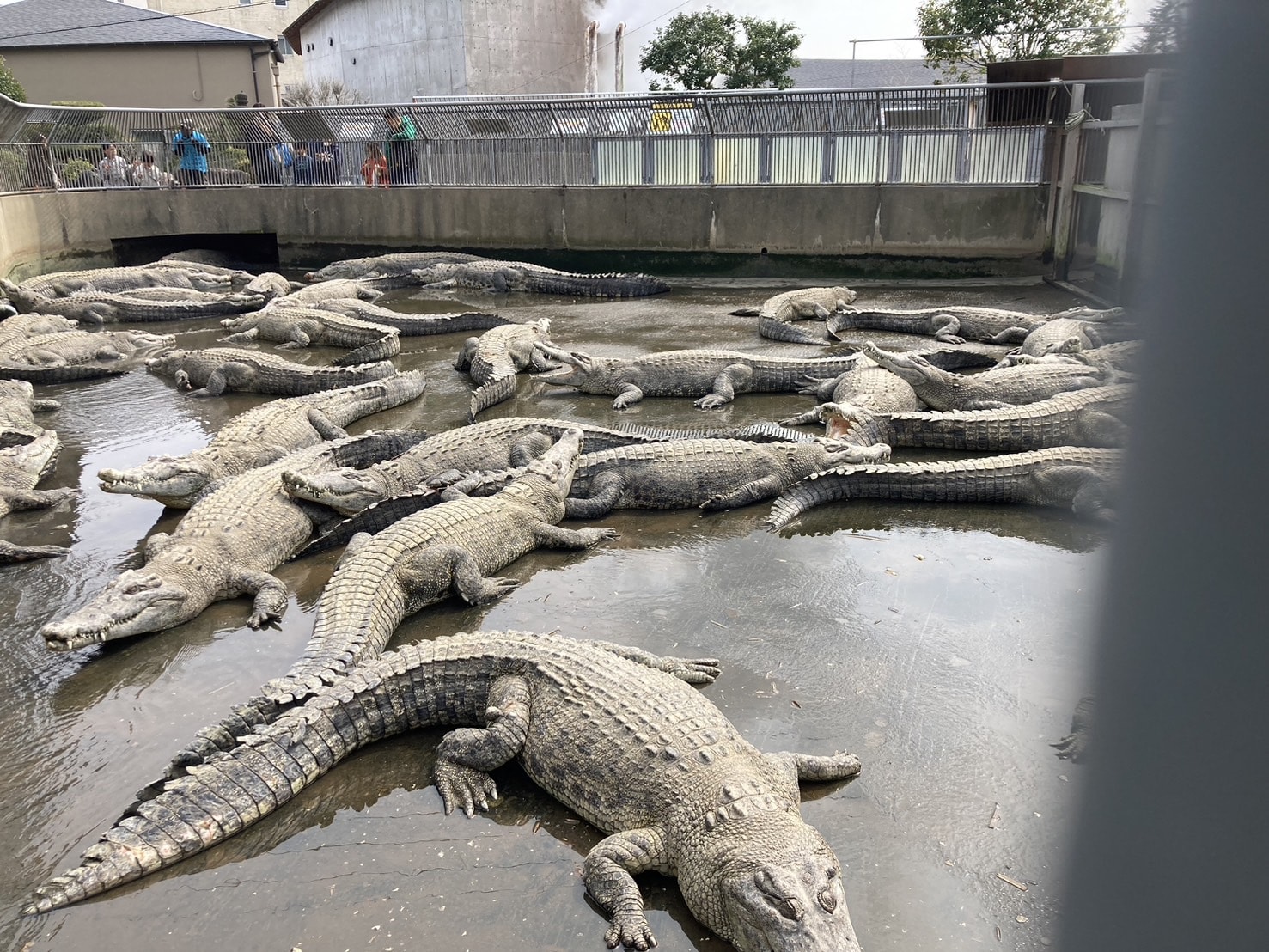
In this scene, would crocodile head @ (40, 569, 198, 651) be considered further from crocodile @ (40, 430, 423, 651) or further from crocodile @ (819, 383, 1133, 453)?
crocodile @ (819, 383, 1133, 453)

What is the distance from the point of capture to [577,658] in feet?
Answer: 11.3

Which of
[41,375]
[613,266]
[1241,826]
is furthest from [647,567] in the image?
[613,266]

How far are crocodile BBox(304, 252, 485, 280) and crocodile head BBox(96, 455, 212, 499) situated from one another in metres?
9.29

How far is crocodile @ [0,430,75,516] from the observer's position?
5859 mm

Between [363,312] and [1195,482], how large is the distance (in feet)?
37.8

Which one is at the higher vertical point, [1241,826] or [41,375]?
[1241,826]

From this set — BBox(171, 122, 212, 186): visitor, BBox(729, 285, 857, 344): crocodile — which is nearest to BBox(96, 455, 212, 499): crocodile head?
BBox(729, 285, 857, 344): crocodile

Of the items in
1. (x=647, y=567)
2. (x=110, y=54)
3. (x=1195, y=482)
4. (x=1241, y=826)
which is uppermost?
(x=110, y=54)

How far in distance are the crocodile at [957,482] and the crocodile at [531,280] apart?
8150 millimetres

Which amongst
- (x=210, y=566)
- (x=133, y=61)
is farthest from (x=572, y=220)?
(x=133, y=61)

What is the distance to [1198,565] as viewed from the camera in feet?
1.70

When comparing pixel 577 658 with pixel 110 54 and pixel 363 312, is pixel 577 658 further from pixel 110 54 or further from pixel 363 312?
pixel 110 54

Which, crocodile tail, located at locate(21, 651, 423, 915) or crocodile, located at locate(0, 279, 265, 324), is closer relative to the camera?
crocodile tail, located at locate(21, 651, 423, 915)

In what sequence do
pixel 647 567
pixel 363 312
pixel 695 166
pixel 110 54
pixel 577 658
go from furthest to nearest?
1. pixel 110 54
2. pixel 695 166
3. pixel 363 312
4. pixel 647 567
5. pixel 577 658
